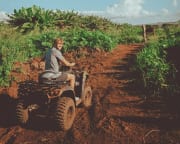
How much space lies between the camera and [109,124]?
7.98 m

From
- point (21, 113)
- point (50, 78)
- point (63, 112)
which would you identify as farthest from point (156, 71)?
point (21, 113)

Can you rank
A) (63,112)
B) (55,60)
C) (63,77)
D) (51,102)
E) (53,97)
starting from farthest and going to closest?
1. (55,60)
2. (63,77)
3. (51,102)
4. (53,97)
5. (63,112)

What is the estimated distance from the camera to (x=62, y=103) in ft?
25.0

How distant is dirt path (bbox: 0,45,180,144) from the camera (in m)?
7.31

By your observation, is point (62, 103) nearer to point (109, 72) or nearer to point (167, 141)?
point (167, 141)

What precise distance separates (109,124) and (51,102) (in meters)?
1.25

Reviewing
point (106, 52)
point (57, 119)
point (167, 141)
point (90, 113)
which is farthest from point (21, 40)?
point (167, 141)

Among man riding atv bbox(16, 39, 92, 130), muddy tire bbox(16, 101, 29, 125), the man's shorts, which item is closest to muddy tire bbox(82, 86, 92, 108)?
man riding atv bbox(16, 39, 92, 130)

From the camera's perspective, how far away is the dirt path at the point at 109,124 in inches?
288

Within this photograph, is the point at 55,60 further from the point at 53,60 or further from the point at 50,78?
the point at 50,78

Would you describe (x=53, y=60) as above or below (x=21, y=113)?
above

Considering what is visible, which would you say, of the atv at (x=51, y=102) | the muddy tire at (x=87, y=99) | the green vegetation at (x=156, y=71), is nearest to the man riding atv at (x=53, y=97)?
the atv at (x=51, y=102)

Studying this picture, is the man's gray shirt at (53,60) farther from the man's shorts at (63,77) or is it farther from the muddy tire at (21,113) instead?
the muddy tire at (21,113)

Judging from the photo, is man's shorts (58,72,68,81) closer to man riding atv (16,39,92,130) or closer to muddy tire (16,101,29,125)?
man riding atv (16,39,92,130)
